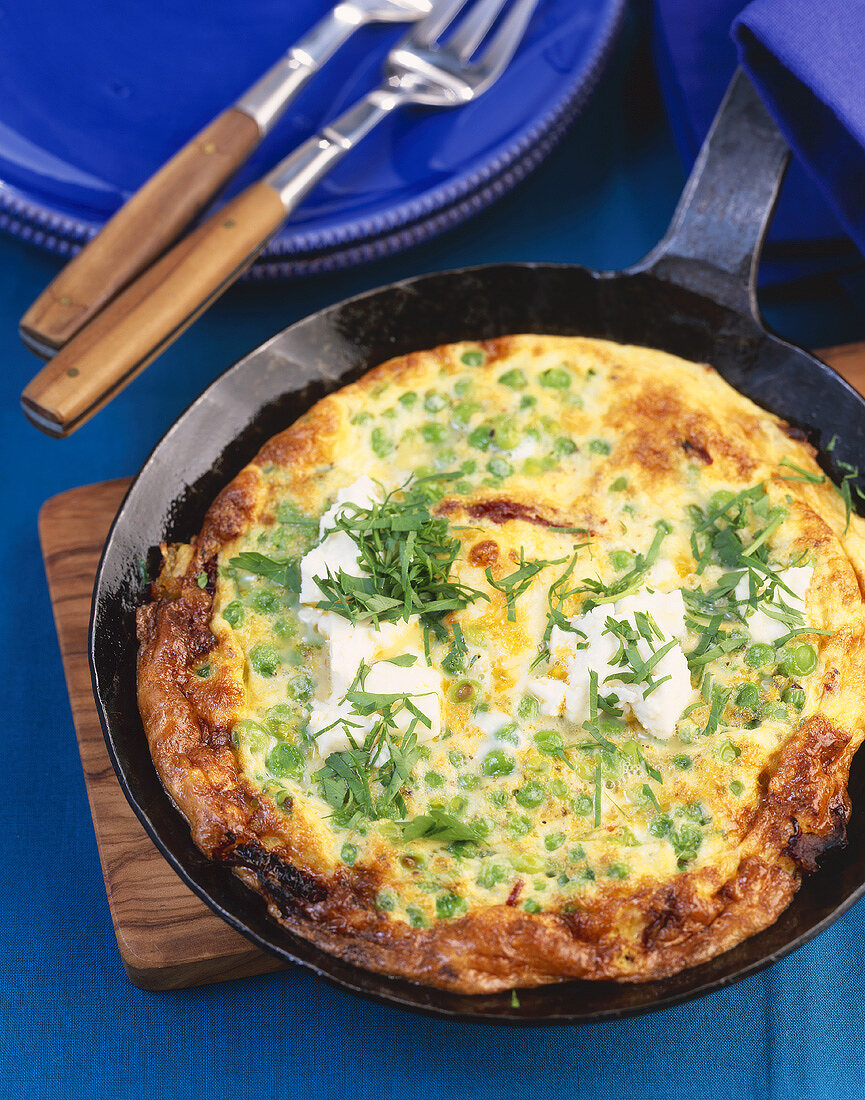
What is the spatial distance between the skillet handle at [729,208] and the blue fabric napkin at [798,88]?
14 cm

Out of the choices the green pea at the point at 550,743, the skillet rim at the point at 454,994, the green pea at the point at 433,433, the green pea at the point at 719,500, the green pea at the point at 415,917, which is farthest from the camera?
the green pea at the point at 433,433

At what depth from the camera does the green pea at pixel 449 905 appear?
3.15 m

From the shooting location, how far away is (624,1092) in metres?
3.70

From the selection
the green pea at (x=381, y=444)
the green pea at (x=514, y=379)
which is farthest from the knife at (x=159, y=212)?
the green pea at (x=514, y=379)

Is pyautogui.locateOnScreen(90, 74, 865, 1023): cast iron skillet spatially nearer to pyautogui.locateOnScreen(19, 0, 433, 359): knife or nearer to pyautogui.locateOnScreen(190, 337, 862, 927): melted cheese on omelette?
pyautogui.locateOnScreen(190, 337, 862, 927): melted cheese on omelette

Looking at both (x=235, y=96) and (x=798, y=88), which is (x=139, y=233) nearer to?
(x=235, y=96)

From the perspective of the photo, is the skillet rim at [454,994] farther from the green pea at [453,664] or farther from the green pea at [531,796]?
the green pea at [453,664]

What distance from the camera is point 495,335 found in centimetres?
450

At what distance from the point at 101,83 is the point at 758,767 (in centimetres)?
452

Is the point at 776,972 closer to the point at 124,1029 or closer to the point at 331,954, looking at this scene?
the point at 331,954

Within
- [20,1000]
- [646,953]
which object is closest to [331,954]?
[646,953]

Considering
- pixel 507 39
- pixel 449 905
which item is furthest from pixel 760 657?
pixel 507 39

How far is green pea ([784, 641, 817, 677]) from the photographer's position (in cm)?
350

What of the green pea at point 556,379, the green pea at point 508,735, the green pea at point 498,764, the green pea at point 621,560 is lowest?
the green pea at point 498,764
